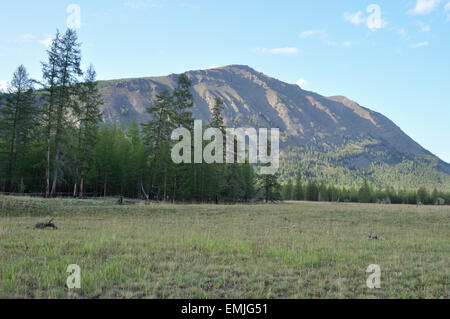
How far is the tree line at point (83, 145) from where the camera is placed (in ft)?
Result: 101

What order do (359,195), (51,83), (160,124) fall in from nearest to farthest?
(51,83) < (160,124) < (359,195)

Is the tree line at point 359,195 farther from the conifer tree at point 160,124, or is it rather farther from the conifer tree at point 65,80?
the conifer tree at point 65,80

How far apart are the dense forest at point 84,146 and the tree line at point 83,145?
0.09 metres

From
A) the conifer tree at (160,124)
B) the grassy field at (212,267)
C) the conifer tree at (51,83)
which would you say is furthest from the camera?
the conifer tree at (160,124)

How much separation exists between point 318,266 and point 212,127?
43.5 metres

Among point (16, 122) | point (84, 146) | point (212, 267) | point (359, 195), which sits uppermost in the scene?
point (16, 122)

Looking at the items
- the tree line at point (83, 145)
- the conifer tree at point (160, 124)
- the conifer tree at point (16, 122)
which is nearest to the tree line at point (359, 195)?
the tree line at point (83, 145)

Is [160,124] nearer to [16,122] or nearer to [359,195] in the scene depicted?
[16,122]

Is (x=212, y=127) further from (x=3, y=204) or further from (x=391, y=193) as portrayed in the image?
(x=391, y=193)

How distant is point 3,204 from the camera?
21.0 metres

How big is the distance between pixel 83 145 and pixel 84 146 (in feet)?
1.24

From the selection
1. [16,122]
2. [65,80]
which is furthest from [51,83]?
[16,122]

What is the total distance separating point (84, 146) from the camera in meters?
36.2

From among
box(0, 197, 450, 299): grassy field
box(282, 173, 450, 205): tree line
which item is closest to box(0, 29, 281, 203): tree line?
box(0, 197, 450, 299): grassy field
